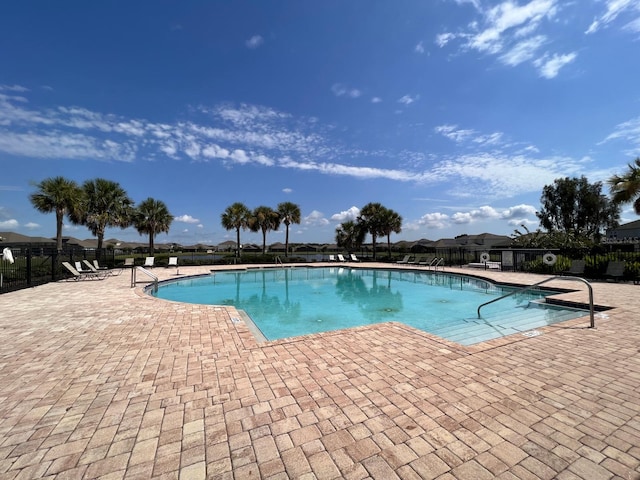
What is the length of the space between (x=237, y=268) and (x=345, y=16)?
16003 millimetres

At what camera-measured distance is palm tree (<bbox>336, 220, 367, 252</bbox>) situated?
30181 mm

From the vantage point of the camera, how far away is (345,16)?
9.37 m

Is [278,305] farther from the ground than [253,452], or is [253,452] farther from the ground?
[253,452]

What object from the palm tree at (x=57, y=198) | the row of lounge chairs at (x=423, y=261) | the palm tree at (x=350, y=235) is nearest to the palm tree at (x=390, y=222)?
the palm tree at (x=350, y=235)

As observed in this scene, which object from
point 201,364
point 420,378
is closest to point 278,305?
point 201,364

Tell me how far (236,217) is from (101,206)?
10.3 meters

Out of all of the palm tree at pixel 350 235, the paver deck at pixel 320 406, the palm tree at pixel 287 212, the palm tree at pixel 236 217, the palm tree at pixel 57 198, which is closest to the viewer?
the paver deck at pixel 320 406

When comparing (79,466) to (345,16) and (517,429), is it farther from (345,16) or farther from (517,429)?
(345,16)

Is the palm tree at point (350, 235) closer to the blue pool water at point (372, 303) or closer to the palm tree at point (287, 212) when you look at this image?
the palm tree at point (287, 212)

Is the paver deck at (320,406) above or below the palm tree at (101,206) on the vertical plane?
below

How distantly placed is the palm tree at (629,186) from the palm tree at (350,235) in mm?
19347

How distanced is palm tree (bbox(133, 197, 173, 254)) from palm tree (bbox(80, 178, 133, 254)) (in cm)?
240

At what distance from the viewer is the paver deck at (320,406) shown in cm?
182

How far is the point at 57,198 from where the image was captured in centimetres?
1656
